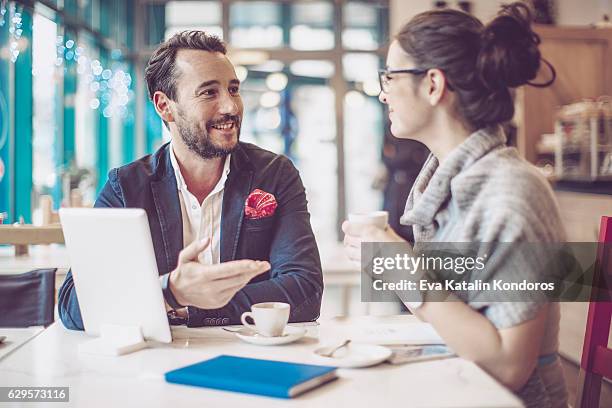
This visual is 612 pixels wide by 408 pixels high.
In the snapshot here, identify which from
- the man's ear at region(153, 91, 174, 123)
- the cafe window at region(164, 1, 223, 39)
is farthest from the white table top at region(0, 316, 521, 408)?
the cafe window at region(164, 1, 223, 39)

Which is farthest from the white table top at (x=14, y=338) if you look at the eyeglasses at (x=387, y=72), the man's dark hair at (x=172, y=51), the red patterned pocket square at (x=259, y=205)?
the eyeglasses at (x=387, y=72)

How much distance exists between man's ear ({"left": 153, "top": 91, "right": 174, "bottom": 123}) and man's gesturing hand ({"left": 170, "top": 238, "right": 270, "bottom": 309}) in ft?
3.43

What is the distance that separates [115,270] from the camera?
1.63m

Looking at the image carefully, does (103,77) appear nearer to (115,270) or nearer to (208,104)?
(208,104)

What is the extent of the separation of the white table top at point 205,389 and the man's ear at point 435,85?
22.1 inches

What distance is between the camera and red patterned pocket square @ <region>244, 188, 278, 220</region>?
7.66ft

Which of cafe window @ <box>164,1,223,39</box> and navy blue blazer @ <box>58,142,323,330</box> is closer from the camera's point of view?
navy blue blazer @ <box>58,142,323,330</box>

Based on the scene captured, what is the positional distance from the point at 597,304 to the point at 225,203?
44.3 inches

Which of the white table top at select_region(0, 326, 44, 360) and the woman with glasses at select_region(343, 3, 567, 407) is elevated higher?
the woman with glasses at select_region(343, 3, 567, 407)

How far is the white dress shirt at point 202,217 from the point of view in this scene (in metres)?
2.36

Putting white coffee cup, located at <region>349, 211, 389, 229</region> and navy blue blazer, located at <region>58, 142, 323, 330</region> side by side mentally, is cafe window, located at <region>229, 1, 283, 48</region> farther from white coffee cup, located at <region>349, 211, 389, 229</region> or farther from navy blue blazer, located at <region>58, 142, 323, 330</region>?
white coffee cup, located at <region>349, 211, 389, 229</region>

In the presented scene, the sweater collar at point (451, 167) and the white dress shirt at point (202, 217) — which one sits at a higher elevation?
the sweater collar at point (451, 167)

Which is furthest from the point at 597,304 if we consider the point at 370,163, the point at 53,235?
the point at 370,163
